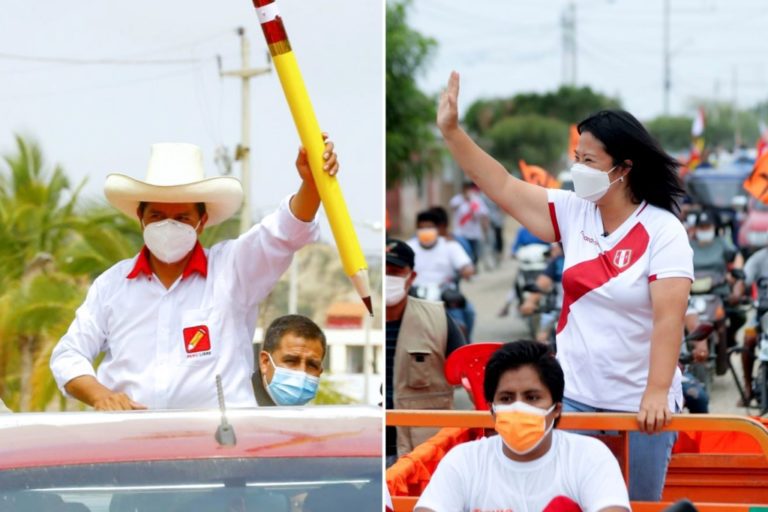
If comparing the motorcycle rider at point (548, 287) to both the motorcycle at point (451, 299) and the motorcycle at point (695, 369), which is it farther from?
the motorcycle at point (695, 369)

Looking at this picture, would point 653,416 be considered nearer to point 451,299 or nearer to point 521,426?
point 521,426

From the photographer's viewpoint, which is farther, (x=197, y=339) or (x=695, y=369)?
(x=695, y=369)

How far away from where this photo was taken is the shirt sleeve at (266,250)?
15.8 feet

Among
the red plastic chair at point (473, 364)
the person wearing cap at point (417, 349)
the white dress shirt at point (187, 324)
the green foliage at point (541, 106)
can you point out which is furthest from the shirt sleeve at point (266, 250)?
the green foliage at point (541, 106)

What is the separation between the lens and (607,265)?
4.49 m

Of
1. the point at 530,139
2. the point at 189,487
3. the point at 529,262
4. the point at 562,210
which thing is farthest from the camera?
the point at 530,139

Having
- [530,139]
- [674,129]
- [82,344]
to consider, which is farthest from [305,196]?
[674,129]

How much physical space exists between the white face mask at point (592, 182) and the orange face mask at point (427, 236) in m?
9.55

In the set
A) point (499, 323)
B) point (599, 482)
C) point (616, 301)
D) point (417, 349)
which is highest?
point (616, 301)

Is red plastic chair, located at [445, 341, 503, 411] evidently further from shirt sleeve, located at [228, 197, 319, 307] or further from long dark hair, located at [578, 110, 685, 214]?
long dark hair, located at [578, 110, 685, 214]

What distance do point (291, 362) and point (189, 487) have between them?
171 cm

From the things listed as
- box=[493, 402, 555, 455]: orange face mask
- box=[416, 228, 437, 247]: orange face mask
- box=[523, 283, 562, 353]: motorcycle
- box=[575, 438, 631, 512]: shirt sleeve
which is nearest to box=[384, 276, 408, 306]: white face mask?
box=[493, 402, 555, 455]: orange face mask

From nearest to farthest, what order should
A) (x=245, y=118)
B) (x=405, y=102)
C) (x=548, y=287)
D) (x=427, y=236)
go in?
(x=548, y=287), (x=427, y=236), (x=245, y=118), (x=405, y=102)

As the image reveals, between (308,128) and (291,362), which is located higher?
(308,128)
